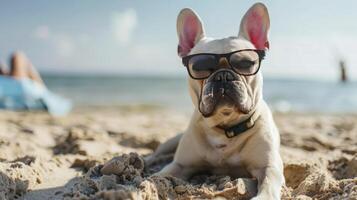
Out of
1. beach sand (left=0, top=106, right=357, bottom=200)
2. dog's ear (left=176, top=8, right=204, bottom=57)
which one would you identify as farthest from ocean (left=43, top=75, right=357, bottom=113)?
dog's ear (left=176, top=8, right=204, bottom=57)

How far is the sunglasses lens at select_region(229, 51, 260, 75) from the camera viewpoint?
2.40 m

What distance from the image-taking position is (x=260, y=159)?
2426 mm

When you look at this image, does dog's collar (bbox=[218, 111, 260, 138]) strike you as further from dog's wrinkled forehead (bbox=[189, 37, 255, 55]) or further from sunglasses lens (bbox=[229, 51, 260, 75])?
dog's wrinkled forehead (bbox=[189, 37, 255, 55])

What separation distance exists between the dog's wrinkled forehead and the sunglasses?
0.04 m

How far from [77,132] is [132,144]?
585 mm

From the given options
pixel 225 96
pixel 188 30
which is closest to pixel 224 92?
pixel 225 96

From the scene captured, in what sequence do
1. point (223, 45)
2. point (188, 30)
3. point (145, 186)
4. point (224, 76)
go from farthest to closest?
point (188, 30), point (223, 45), point (224, 76), point (145, 186)

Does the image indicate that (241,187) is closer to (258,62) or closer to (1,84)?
(258,62)

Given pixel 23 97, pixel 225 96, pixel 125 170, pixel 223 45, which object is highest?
pixel 223 45

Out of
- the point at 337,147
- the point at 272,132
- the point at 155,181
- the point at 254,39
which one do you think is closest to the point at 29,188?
the point at 155,181

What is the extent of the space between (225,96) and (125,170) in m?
0.73

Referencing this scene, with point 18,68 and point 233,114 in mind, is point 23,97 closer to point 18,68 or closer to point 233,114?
point 18,68

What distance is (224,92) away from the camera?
7.56ft

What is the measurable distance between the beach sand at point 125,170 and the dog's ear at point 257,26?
873mm
